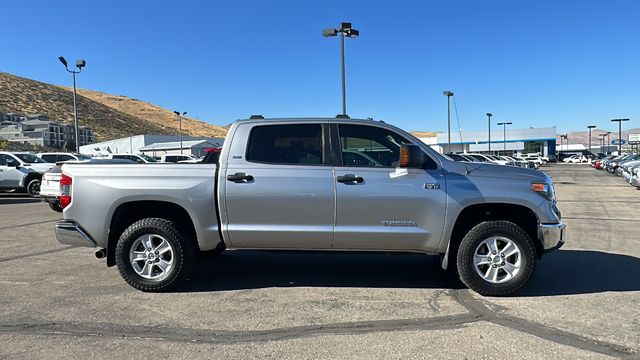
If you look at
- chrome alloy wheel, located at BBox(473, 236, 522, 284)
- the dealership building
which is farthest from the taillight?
the dealership building

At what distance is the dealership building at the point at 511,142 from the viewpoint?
80.0 m

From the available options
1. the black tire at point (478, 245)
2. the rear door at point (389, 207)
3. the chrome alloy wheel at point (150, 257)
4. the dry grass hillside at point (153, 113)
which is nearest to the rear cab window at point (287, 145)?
the rear door at point (389, 207)

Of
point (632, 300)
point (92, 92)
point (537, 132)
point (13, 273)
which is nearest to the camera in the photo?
point (632, 300)

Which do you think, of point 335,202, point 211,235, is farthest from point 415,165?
point 211,235

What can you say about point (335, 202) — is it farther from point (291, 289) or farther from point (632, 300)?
point (632, 300)

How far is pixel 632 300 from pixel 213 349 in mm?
4299

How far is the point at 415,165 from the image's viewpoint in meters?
5.21

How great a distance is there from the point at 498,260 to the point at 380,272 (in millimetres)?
1625

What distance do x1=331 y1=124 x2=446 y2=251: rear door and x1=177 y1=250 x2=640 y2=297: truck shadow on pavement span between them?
0.60 meters

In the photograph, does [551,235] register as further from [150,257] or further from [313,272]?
[150,257]

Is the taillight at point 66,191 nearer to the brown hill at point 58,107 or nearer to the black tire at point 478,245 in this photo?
the black tire at point 478,245

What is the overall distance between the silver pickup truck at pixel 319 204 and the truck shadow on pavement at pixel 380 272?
447 millimetres

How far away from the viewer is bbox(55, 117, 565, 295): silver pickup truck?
5305 mm

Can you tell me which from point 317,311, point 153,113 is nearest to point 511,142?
point 317,311
